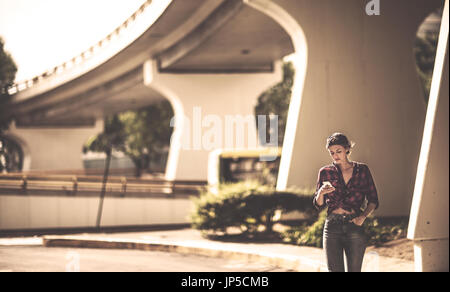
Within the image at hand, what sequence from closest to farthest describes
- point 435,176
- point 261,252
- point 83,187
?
point 435,176 < point 261,252 < point 83,187

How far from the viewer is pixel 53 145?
77.4 metres

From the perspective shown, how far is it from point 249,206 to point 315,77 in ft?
14.0

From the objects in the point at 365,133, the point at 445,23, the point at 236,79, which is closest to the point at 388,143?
the point at 365,133

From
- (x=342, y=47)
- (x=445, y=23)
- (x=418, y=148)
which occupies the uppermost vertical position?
(x=342, y=47)

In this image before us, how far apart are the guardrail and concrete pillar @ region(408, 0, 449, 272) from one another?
21.1 m

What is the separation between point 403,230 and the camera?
52.5ft

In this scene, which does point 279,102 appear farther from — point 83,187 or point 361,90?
point 361,90

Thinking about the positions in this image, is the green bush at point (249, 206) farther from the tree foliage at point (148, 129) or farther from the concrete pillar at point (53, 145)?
the concrete pillar at point (53, 145)

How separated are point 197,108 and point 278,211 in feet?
66.7

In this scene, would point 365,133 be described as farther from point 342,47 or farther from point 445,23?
point 445,23

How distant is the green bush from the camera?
1869 cm

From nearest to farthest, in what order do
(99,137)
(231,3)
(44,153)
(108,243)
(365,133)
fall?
(108,243), (365,133), (231,3), (44,153), (99,137)

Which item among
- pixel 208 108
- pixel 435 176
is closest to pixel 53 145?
pixel 208 108

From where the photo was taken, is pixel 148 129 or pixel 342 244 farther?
pixel 148 129
